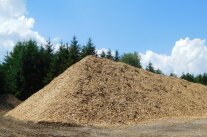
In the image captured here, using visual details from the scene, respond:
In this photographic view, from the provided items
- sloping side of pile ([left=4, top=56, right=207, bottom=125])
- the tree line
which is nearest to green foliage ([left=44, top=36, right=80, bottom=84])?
the tree line

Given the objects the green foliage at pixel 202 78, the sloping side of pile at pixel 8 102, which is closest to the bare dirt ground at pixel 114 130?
the sloping side of pile at pixel 8 102

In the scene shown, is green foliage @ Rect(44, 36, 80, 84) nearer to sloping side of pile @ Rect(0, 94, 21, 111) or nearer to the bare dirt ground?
sloping side of pile @ Rect(0, 94, 21, 111)

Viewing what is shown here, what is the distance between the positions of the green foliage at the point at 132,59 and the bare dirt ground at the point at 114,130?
5149 cm

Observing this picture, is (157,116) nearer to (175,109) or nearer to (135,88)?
(175,109)

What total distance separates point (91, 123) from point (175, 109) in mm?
5615

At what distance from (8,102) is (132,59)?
40.0m

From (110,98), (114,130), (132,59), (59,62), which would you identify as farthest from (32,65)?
(132,59)

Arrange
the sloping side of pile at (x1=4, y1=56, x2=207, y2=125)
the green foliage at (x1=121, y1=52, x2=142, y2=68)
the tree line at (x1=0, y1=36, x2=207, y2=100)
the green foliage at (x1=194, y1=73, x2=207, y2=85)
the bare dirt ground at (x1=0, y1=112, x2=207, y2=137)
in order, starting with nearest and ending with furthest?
the bare dirt ground at (x1=0, y1=112, x2=207, y2=137)
the sloping side of pile at (x1=4, y1=56, x2=207, y2=125)
the tree line at (x1=0, y1=36, x2=207, y2=100)
the green foliage at (x1=194, y1=73, x2=207, y2=85)
the green foliage at (x1=121, y1=52, x2=142, y2=68)

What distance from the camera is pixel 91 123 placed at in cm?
2275

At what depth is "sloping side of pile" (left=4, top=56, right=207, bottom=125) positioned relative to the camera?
23875mm

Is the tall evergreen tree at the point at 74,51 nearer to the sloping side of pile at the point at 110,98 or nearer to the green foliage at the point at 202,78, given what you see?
the sloping side of pile at the point at 110,98

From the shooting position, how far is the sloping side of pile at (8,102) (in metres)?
38.4

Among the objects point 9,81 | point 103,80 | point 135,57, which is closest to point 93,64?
point 103,80

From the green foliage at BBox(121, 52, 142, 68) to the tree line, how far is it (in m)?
25.1
